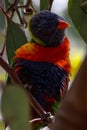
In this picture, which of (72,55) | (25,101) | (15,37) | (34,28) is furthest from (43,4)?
(25,101)

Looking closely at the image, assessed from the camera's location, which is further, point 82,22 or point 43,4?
point 43,4

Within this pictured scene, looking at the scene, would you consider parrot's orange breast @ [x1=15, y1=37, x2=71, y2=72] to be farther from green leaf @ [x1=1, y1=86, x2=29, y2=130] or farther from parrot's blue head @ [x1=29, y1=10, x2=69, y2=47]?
green leaf @ [x1=1, y1=86, x2=29, y2=130]

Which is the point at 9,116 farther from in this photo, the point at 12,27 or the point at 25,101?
the point at 12,27

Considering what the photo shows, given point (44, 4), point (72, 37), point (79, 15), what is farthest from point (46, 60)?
point (79, 15)

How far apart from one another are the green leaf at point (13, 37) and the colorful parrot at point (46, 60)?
0.37 ft

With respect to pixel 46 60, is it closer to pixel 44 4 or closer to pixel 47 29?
pixel 47 29

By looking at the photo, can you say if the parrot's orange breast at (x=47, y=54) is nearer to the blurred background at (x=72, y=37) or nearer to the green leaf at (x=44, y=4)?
the blurred background at (x=72, y=37)

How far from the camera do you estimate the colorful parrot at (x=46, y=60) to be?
1.14 metres

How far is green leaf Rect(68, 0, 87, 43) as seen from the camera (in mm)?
787

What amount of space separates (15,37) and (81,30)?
231 millimetres

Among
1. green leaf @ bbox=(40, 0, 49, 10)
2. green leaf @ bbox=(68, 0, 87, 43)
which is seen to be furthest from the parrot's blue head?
green leaf @ bbox=(68, 0, 87, 43)

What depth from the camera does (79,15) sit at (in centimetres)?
79

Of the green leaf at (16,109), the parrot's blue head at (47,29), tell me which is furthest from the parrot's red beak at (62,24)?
the green leaf at (16,109)

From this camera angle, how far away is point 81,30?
79cm
